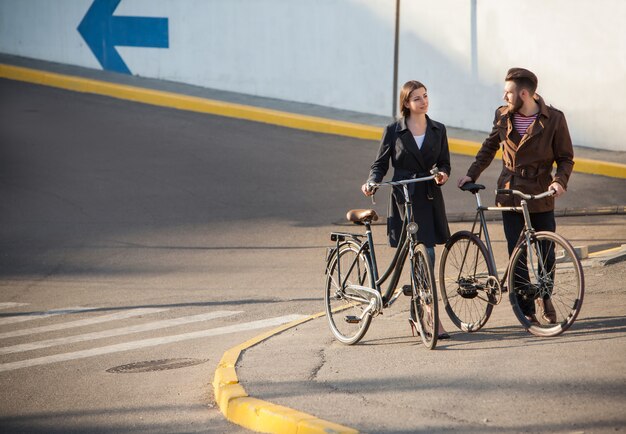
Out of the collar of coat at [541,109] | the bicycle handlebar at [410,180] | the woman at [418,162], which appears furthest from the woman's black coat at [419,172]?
the collar of coat at [541,109]

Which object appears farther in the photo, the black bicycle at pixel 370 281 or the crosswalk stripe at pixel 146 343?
the crosswalk stripe at pixel 146 343

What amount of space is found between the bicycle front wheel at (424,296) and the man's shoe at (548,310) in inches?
32.5

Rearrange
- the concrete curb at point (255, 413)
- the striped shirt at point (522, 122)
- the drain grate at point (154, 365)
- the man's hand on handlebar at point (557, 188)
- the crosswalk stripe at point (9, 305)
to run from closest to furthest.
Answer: the concrete curb at point (255, 413) → the man's hand on handlebar at point (557, 188) → the striped shirt at point (522, 122) → the drain grate at point (154, 365) → the crosswalk stripe at point (9, 305)

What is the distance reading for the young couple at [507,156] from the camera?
A: 804 cm

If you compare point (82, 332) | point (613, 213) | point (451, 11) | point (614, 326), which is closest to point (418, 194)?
point (614, 326)

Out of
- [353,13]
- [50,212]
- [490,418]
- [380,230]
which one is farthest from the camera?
[353,13]

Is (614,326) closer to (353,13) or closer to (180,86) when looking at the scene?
(353,13)

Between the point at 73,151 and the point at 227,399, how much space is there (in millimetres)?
13231

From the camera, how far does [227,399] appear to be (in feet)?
23.3

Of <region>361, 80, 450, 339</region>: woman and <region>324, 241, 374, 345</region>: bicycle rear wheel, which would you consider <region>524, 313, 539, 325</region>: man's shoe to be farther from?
<region>324, 241, 374, 345</region>: bicycle rear wheel

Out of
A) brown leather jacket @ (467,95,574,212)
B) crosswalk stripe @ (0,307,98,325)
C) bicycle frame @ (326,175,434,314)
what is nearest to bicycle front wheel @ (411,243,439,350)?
bicycle frame @ (326,175,434,314)

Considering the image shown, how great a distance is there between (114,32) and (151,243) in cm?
1325

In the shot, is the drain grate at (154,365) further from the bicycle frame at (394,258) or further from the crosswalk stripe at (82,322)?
the crosswalk stripe at (82,322)

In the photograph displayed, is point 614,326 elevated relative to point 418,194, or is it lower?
lower
